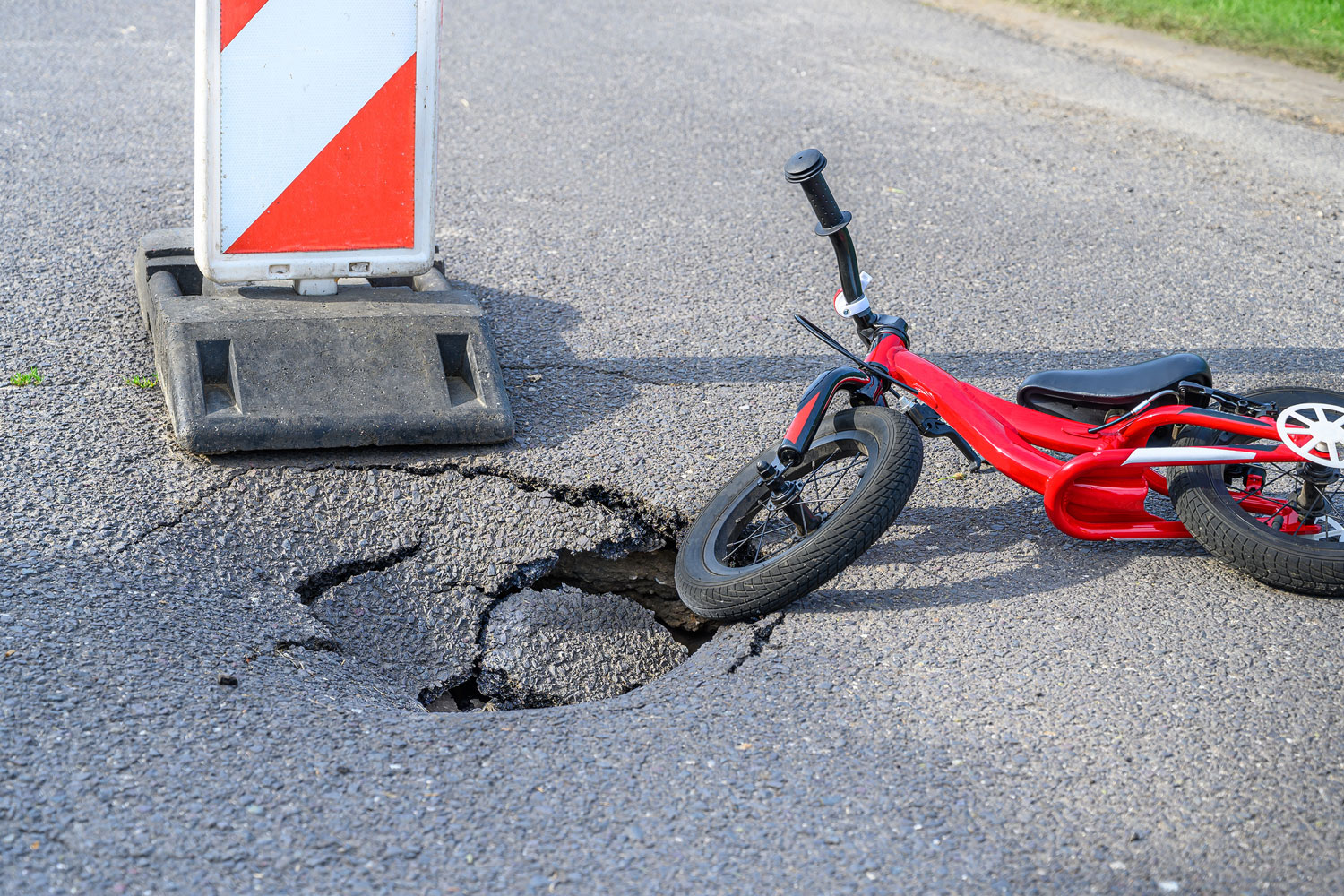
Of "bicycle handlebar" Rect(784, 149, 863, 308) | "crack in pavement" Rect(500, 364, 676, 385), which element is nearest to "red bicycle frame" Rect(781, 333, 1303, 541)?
"bicycle handlebar" Rect(784, 149, 863, 308)

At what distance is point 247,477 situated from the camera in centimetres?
333

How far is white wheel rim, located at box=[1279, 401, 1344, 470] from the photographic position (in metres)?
2.86

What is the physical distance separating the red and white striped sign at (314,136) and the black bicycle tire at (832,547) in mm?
1573

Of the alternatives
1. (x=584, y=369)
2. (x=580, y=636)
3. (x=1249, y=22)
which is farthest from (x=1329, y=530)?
(x=1249, y=22)

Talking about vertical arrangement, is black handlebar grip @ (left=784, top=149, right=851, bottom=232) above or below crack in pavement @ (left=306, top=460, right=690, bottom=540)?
above

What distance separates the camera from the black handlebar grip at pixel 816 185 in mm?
3148

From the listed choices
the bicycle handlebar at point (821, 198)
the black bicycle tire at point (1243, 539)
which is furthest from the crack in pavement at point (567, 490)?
the black bicycle tire at point (1243, 539)

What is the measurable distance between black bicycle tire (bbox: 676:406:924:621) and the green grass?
7.88 metres

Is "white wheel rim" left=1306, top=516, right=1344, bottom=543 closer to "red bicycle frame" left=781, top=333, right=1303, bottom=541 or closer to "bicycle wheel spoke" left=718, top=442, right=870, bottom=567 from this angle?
"red bicycle frame" left=781, top=333, right=1303, bottom=541

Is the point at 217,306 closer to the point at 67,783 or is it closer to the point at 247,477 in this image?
the point at 247,477

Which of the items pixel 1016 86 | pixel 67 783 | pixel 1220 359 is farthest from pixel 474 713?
pixel 1016 86

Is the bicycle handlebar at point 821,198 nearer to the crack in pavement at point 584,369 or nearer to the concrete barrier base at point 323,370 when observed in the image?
the crack in pavement at point 584,369

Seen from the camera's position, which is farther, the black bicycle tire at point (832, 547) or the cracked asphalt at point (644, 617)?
the black bicycle tire at point (832, 547)

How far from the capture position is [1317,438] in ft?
9.40
